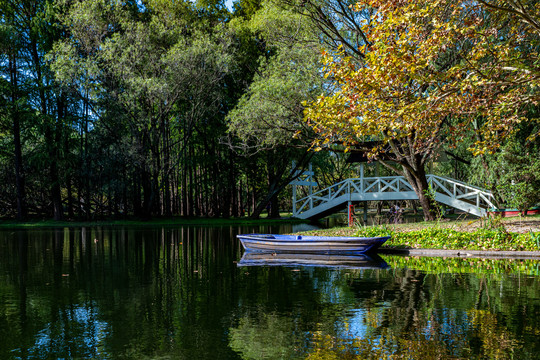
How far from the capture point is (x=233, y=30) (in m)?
34.8

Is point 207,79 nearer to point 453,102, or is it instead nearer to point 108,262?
point 108,262

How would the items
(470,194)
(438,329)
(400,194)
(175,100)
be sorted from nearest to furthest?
(438,329)
(470,194)
(400,194)
(175,100)

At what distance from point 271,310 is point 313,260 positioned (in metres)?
6.55

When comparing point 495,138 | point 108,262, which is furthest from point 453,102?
point 108,262

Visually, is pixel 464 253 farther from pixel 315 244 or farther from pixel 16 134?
pixel 16 134

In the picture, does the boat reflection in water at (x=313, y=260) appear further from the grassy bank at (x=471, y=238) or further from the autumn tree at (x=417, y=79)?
the autumn tree at (x=417, y=79)

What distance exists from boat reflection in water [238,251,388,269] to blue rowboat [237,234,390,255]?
6.2 inches

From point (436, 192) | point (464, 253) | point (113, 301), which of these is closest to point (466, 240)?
point (464, 253)

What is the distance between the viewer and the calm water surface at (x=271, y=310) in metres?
5.46

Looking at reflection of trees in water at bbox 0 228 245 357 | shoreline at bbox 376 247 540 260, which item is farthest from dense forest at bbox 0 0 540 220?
reflection of trees in water at bbox 0 228 245 357

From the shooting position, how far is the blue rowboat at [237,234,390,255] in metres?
14.3

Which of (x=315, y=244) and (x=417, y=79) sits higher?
(x=417, y=79)

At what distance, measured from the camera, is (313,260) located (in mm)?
13805

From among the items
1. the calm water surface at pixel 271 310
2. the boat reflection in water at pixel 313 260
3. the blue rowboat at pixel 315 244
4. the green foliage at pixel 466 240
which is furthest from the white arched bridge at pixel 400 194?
the calm water surface at pixel 271 310
